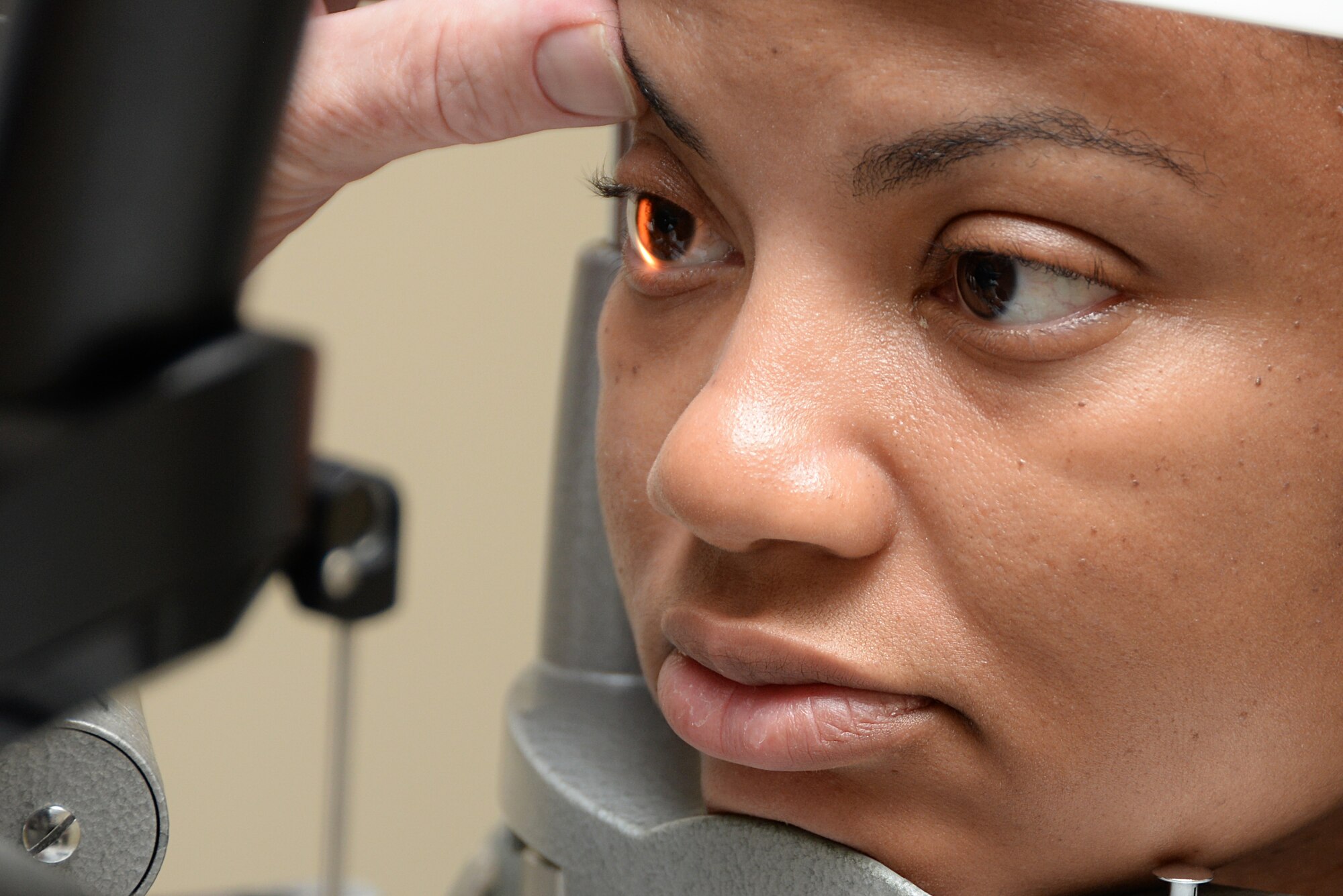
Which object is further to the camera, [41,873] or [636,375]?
[636,375]

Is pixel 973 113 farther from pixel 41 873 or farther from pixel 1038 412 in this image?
pixel 41 873

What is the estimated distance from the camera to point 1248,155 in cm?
54

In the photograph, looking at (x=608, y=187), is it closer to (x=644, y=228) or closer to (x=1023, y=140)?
(x=644, y=228)

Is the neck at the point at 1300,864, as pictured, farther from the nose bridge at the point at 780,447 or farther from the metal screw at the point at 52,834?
the metal screw at the point at 52,834

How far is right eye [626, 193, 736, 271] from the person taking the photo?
653mm

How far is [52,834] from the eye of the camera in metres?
0.58

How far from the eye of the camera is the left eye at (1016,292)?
56 cm

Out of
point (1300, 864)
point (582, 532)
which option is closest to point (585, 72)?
point (582, 532)

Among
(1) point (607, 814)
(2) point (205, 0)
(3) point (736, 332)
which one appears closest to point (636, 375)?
(3) point (736, 332)

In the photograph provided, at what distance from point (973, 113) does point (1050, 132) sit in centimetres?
3

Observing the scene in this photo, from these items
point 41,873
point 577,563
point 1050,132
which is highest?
point 1050,132

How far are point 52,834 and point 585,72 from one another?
1.18ft

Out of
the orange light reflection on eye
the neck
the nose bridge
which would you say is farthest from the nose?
the neck

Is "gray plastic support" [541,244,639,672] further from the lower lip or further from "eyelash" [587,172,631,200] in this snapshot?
the lower lip
